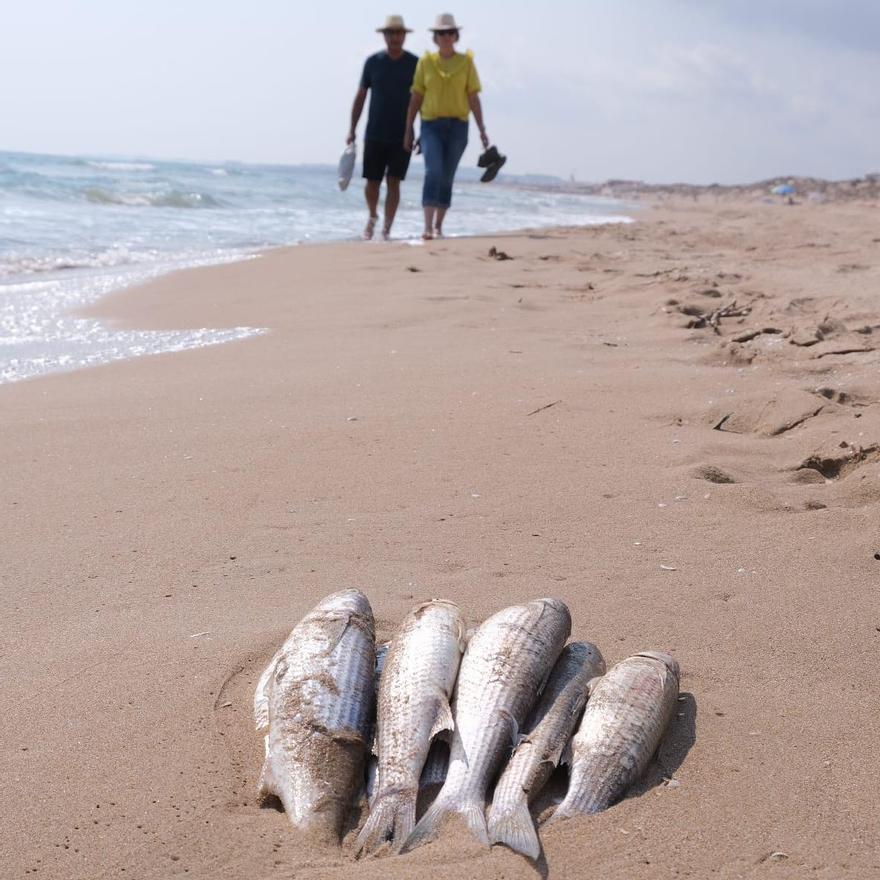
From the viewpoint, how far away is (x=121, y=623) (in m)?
3.15

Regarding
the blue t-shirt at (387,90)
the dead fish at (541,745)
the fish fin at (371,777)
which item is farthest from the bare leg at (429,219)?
the fish fin at (371,777)

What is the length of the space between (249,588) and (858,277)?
7.40 meters

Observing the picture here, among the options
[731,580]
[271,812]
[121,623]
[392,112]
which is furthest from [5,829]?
[392,112]

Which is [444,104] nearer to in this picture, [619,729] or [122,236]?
[122,236]

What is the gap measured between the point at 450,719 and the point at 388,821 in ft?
1.15

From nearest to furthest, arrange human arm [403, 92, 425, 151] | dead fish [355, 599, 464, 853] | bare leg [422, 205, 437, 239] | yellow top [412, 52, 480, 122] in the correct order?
dead fish [355, 599, 464, 853], yellow top [412, 52, 480, 122], human arm [403, 92, 425, 151], bare leg [422, 205, 437, 239]

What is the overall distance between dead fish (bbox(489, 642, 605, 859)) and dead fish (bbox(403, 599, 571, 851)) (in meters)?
0.03

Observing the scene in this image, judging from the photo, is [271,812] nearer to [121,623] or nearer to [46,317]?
[121,623]

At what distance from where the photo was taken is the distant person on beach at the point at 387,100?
40.0 ft

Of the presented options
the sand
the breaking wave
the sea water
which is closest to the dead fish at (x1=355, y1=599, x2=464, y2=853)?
the sand

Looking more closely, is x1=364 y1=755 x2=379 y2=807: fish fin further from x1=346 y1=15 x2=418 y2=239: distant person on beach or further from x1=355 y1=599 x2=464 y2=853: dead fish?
x1=346 y1=15 x2=418 y2=239: distant person on beach

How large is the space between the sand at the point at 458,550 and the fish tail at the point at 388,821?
0.19 ft

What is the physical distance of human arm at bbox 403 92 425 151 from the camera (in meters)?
12.0

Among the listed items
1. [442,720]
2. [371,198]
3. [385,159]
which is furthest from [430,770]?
[371,198]
